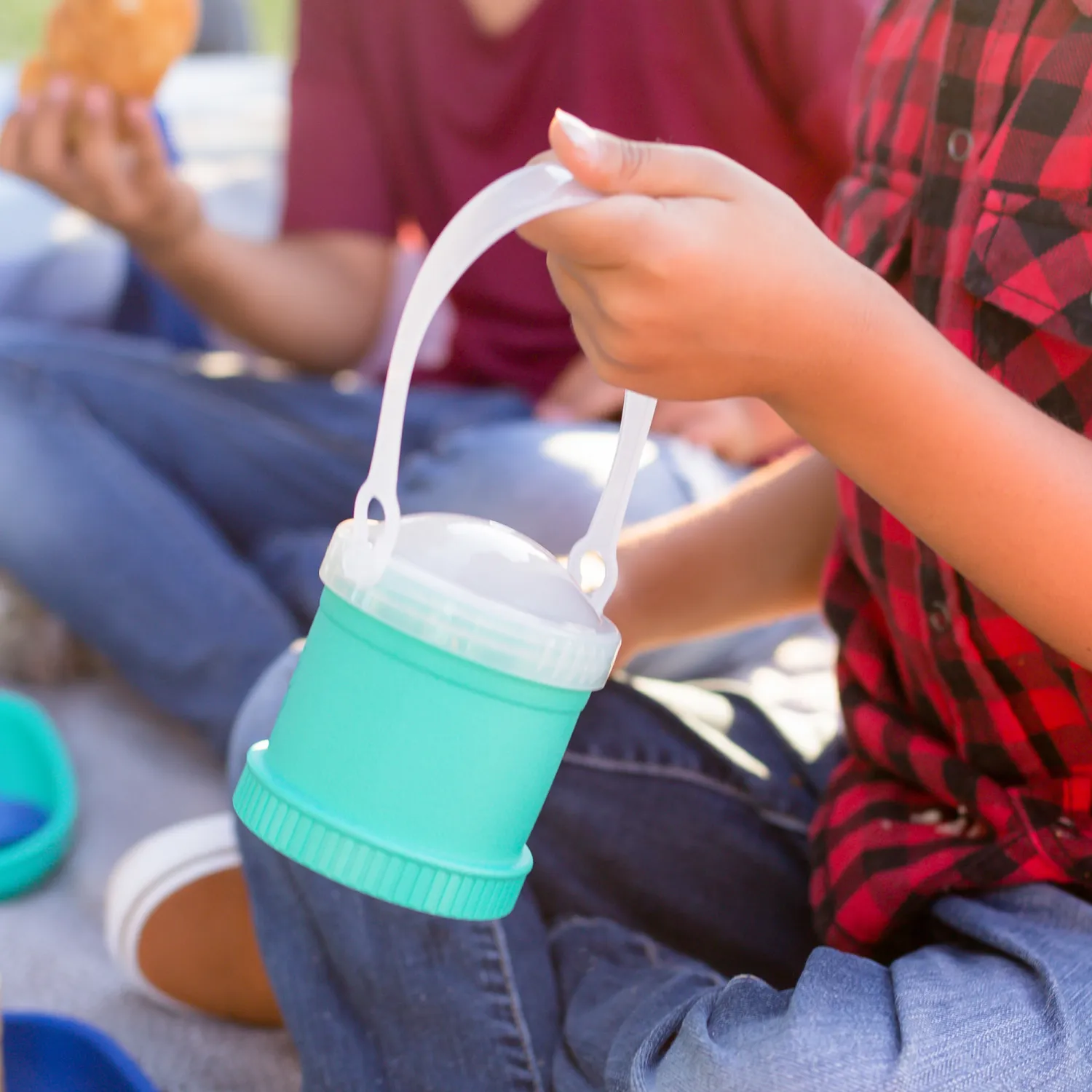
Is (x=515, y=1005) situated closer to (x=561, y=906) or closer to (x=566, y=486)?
(x=561, y=906)

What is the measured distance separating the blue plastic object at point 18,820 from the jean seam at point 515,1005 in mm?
412

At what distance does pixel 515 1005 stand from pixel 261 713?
0.20 m

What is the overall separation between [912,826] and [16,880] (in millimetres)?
555

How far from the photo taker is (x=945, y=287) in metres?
0.57

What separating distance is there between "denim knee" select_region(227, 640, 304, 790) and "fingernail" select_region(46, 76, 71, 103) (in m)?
0.60

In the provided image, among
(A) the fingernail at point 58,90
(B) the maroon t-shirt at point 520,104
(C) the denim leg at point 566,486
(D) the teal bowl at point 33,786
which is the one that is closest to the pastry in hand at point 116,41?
(A) the fingernail at point 58,90

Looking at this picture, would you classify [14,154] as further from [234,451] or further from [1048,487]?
[1048,487]

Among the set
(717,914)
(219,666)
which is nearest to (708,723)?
(717,914)

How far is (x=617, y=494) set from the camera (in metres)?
0.49

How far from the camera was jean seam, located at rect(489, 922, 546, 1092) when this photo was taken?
599mm

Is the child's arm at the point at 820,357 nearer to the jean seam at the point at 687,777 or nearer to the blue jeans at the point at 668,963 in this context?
the blue jeans at the point at 668,963

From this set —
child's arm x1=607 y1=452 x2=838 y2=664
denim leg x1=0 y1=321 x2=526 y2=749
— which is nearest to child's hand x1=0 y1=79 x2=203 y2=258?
denim leg x1=0 y1=321 x2=526 y2=749

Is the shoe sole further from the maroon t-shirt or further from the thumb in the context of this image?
the maroon t-shirt

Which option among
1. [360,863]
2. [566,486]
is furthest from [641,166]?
[566,486]
